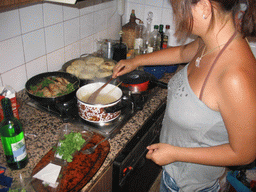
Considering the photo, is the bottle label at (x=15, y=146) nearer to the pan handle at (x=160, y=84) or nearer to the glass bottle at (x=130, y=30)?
the pan handle at (x=160, y=84)

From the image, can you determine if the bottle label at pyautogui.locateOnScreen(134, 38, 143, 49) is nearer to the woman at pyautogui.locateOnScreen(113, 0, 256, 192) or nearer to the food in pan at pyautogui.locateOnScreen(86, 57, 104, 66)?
the food in pan at pyautogui.locateOnScreen(86, 57, 104, 66)

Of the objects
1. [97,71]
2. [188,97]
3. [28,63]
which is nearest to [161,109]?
[97,71]

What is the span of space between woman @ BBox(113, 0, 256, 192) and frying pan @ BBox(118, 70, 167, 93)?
38 centimetres

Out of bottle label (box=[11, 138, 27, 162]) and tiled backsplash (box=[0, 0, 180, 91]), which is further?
tiled backsplash (box=[0, 0, 180, 91])

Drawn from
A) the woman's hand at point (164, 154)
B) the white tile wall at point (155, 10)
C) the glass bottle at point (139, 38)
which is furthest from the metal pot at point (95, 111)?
the white tile wall at point (155, 10)

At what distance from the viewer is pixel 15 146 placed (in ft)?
2.85

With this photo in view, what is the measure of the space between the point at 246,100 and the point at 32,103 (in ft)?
3.61

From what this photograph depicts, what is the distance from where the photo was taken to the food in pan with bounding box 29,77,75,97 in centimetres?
128

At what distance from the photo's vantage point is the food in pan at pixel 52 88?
1282 millimetres

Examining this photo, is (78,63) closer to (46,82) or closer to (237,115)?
(46,82)

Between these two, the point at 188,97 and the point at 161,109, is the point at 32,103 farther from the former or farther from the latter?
the point at 188,97

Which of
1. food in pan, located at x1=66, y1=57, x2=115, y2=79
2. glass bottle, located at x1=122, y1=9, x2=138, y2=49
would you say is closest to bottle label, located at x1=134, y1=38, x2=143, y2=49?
glass bottle, located at x1=122, y1=9, x2=138, y2=49

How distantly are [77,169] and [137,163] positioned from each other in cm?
45

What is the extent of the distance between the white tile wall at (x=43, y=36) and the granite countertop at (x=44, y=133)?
0.16 metres
